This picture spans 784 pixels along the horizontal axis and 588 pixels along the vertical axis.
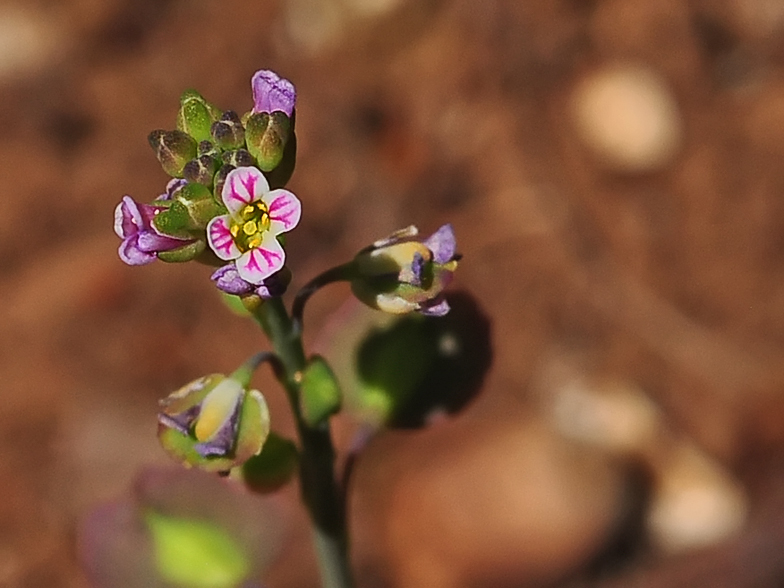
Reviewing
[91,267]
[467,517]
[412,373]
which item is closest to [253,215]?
[412,373]

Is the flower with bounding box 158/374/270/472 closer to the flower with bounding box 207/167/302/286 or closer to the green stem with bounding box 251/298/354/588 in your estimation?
the green stem with bounding box 251/298/354/588

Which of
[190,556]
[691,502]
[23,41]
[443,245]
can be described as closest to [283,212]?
[443,245]

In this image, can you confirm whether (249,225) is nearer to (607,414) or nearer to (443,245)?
(443,245)

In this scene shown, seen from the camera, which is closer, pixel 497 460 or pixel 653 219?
pixel 497 460

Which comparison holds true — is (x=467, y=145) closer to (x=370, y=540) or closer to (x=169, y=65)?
(x=169, y=65)

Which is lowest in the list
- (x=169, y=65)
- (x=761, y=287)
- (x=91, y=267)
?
(x=761, y=287)

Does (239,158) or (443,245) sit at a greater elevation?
(239,158)
